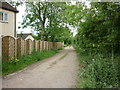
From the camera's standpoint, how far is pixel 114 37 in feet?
21.6

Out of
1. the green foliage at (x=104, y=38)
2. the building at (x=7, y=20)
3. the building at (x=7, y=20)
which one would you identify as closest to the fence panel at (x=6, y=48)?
the green foliage at (x=104, y=38)

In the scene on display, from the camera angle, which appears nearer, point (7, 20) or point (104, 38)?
point (104, 38)

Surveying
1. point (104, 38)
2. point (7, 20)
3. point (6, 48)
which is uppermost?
point (7, 20)

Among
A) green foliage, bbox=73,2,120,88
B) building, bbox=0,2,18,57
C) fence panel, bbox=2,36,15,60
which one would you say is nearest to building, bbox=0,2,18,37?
building, bbox=0,2,18,57

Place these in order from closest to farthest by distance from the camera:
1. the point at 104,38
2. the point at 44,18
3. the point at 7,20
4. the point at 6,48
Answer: the point at 104,38 < the point at 6,48 < the point at 7,20 < the point at 44,18

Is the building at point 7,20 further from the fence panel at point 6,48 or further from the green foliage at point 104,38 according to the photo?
the green foliage at point 104,38

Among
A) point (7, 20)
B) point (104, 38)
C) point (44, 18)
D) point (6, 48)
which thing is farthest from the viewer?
point (44, 18)

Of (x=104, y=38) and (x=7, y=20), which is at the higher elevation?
(x=7, y=20)

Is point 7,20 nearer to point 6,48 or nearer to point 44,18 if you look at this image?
point 6,48

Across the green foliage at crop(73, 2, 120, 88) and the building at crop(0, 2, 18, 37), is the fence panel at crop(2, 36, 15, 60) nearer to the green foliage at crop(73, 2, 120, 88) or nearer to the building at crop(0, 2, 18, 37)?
the green foliage at crop(73, 2, 120, 88)

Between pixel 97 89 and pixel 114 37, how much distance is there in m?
2.09

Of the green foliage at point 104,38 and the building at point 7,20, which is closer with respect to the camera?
the green foliage at point 104,38

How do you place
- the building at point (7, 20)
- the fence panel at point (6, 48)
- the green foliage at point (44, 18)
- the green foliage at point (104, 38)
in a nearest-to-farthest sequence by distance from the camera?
the green foliage at point (104, 38), the fence panel at point (6, 48), the building at point (7, 20), the green foliage at point (44, 18)

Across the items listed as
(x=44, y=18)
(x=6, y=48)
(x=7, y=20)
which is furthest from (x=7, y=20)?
(x=44, y=18)
